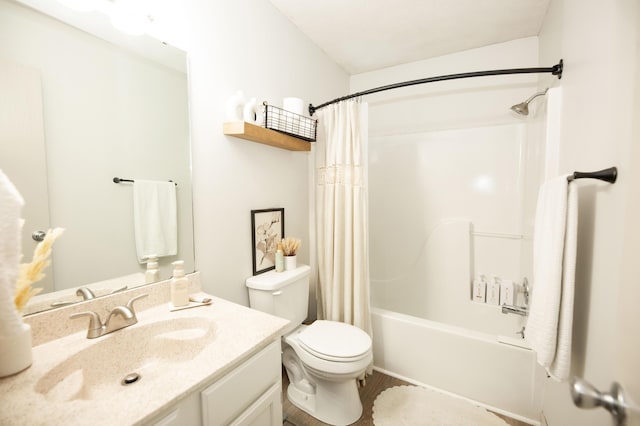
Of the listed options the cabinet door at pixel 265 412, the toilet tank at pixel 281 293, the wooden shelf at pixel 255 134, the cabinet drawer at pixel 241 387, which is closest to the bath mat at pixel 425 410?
the toilet tank at pixel 281 293

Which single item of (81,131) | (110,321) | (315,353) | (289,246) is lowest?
(315,353)

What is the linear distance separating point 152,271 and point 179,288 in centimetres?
14

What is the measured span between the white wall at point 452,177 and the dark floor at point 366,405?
2.39 feet

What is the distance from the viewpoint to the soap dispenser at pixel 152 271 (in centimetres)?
112

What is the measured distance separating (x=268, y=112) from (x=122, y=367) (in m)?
1.30

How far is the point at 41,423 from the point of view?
543 millimetres

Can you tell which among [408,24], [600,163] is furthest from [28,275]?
[408,24]

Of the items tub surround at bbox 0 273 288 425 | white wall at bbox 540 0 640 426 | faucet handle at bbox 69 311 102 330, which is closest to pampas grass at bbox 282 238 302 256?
tub surround at bbox 0 273 288 425

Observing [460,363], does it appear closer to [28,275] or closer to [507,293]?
[507,293]

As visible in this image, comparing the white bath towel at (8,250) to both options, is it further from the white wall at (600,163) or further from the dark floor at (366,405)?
the dark floor at (366,405)

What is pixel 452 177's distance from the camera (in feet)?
7.68

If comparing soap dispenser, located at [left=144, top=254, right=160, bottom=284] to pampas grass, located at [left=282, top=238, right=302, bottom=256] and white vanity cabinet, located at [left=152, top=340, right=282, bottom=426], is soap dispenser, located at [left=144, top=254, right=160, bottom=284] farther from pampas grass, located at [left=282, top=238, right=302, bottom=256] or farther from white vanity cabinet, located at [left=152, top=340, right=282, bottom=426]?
pampas grass, located at [left=282, top=238, right=302, bottom=256]

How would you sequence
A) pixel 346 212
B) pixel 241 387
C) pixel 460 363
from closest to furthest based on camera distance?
pixel 241 387 < pixel 460 363 < pixel 346 212

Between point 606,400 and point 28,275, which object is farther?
point 28,275
